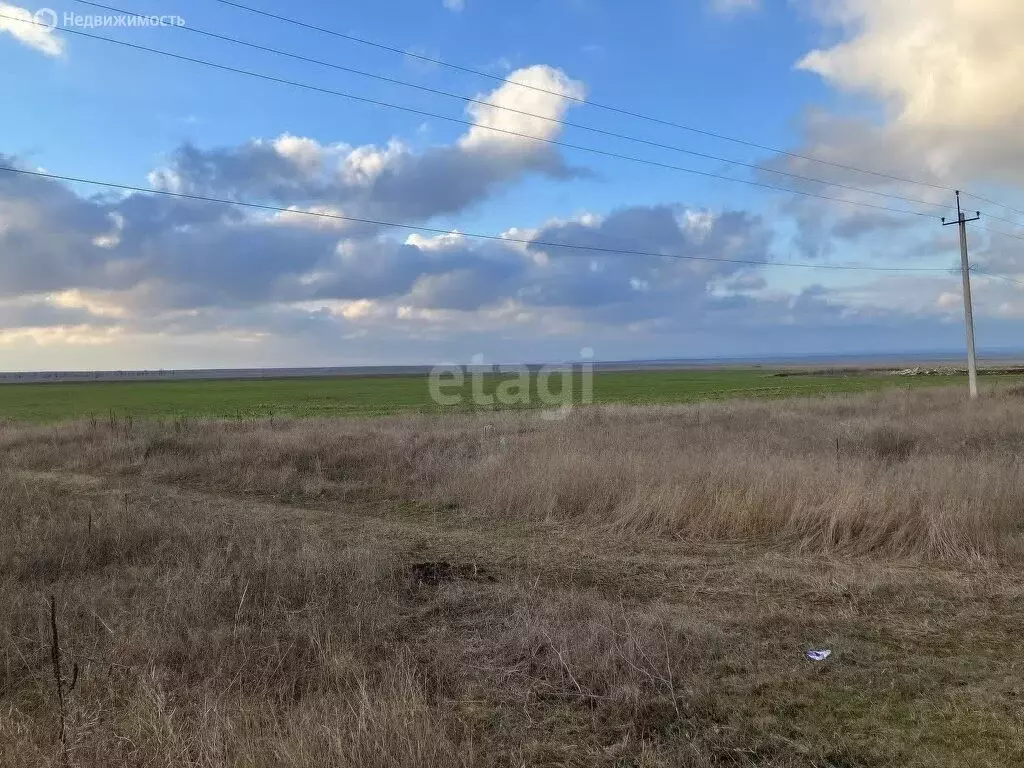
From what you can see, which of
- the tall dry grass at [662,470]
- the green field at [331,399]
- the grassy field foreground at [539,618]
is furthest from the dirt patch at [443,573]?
the green field at [331,399]

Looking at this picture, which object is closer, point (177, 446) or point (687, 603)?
point (687, 603)

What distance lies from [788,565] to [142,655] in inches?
273

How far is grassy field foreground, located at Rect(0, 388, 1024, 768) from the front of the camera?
387 cm

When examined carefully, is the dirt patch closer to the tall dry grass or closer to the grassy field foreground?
the grassy field foreground

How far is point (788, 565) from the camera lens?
7.93m

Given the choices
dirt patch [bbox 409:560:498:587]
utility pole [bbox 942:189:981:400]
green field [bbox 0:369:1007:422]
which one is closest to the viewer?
dirt patch [bbox 409:560:498:587]

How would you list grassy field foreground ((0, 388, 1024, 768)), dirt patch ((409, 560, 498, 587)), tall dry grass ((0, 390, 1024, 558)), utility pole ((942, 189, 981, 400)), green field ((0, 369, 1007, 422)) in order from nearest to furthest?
grassy field foreground ((0, 388, 1024, 768)) → dirt patch ((409, 560, 498, 587)) → tall dry grass ((0, 390, 1024, 558)) → utility pole ((942, 189, 981, 400)) → green field ((0, 369, 1007, 422))

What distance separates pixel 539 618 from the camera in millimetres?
5777

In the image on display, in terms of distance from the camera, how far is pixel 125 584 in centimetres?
717

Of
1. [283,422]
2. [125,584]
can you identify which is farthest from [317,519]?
[283,422]

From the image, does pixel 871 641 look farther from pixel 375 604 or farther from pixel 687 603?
pixel 375 604

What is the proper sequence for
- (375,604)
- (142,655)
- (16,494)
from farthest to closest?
1. (16,494)
2. (375,604)
3. (142,655)

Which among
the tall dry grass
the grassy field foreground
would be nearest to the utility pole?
the tall dry grass

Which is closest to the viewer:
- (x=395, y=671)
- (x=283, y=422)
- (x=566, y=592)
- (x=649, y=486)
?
(x=395, y=671)
